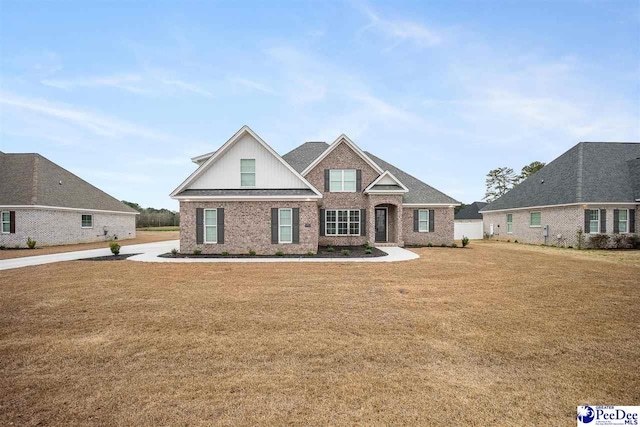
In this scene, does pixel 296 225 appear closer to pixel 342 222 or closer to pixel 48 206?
pixel 342 222

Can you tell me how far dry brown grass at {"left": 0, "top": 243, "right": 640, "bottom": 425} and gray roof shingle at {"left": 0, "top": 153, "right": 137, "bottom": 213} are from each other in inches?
745

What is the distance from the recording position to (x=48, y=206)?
73.7ft

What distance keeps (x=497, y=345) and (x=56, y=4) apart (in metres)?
21.2

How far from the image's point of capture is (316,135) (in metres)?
28.1

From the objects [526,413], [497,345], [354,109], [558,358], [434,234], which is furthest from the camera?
[354,109]

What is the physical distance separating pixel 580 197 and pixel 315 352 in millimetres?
25208

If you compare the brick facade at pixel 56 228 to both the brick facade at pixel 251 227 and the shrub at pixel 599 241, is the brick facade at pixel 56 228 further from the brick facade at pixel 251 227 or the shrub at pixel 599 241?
the shrub at pixel 599 241

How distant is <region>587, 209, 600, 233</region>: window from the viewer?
69.3 feet

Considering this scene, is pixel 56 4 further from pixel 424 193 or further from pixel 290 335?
pixel 424 193

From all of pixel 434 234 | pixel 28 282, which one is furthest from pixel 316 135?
pixel 28 282

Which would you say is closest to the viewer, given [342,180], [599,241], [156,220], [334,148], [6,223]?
[599,241]

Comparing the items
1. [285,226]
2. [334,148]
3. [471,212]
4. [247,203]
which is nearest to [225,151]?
[247,203]

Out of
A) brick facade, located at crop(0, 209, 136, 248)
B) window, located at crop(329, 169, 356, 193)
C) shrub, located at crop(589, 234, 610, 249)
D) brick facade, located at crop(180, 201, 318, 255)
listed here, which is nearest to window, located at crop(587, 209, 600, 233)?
shrub, located at crop(589, 234, 610, 249)

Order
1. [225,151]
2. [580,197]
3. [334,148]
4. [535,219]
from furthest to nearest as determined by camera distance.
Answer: [535,219], [334,148], [580,197], [225,151]
